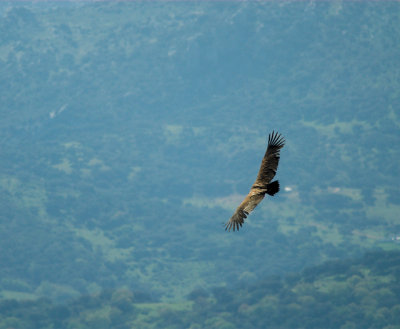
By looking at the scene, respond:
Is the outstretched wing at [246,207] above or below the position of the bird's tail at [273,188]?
below

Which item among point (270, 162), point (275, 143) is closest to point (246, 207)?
point (270, 162)

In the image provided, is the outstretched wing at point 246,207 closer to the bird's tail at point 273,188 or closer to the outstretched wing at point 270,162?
the bird's tail at point 273,188

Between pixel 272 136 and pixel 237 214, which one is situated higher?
pixel 272 136

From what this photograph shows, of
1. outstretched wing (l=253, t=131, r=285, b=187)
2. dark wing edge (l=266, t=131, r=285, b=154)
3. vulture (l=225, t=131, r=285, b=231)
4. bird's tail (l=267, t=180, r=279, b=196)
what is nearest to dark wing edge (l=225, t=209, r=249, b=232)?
vulture (l=225, t=131, r=285, b=231)

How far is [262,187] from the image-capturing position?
29266 millimetres

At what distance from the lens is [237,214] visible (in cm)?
2881

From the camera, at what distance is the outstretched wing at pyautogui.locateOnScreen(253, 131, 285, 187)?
2959cm

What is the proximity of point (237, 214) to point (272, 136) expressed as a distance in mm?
3286

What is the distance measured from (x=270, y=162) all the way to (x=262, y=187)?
1.26 meters

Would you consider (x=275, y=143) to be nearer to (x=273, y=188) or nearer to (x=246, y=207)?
(x=273, y=188)

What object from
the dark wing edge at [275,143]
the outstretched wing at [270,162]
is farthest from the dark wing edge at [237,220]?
the dark wing edge at [275,143]

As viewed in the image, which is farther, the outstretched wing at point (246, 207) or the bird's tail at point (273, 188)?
the bird's tail at point (273, 188)

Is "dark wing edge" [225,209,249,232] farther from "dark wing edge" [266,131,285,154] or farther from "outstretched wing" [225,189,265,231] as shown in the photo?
"dark wing edge" [266,131,285,154]

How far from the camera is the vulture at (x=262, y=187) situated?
28.7 meters
